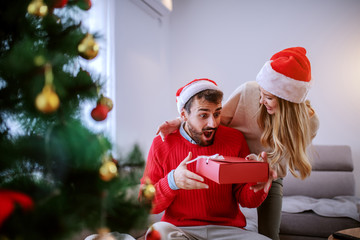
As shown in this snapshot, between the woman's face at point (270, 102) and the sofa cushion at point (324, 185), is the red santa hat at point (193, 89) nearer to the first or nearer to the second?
the woman's face at point (270, 102)

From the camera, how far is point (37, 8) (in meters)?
0.60

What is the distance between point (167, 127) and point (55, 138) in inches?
41.4

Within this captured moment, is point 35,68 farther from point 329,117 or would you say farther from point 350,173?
point 329,117

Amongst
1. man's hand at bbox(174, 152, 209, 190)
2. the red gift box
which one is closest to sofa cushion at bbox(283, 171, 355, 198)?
the red gift box

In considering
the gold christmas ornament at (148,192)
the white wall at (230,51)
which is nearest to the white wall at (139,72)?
the white wall at (230,51)

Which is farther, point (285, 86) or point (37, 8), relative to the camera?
point (285, 86)

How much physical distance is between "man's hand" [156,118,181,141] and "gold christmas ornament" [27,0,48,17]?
1.01 metres

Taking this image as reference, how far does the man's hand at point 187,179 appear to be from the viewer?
1.13 meters

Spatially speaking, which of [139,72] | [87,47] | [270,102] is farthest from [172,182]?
[139,72]

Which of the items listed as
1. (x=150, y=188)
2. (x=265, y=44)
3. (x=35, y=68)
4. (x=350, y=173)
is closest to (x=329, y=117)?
(x=350, y=173)

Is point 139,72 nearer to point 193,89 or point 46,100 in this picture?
point 193,89

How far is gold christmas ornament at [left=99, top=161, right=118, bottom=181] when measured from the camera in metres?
0.59

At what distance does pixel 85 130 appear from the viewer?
0.59 m

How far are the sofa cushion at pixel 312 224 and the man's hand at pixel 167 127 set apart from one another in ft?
5.58
